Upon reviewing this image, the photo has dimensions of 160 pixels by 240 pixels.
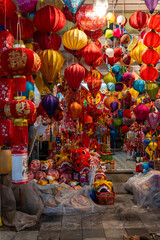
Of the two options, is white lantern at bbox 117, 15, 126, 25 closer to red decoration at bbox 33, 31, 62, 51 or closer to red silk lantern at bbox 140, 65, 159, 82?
red silk lantern at bbox 140, 65, 159, 82

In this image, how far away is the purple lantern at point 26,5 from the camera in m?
2.88

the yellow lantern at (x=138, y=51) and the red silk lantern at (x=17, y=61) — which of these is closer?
the red silk lantern at (x=17, y=61)

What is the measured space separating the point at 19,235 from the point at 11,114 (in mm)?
2316

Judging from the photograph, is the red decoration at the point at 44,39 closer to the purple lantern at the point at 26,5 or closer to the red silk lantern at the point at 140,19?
the purple lantern at the point at 26,5

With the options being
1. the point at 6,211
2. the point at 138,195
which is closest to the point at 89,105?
the point at 138,195

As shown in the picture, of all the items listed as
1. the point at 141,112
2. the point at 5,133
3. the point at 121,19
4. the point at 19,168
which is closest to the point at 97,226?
the point at 19,168

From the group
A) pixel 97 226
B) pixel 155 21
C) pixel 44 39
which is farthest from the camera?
pixel 97 226

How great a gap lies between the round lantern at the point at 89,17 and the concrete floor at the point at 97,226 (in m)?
2.97

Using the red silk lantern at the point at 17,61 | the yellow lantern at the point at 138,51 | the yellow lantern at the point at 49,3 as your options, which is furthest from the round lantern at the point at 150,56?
the red silk lantern at the point at 17,61

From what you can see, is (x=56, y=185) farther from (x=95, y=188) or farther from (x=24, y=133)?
(x=24, y=133)

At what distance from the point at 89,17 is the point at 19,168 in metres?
2.32

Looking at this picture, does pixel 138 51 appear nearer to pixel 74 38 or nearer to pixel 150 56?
pixel 150 56

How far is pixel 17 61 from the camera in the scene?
99.5 inches

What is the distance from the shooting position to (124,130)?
847 centimetres
